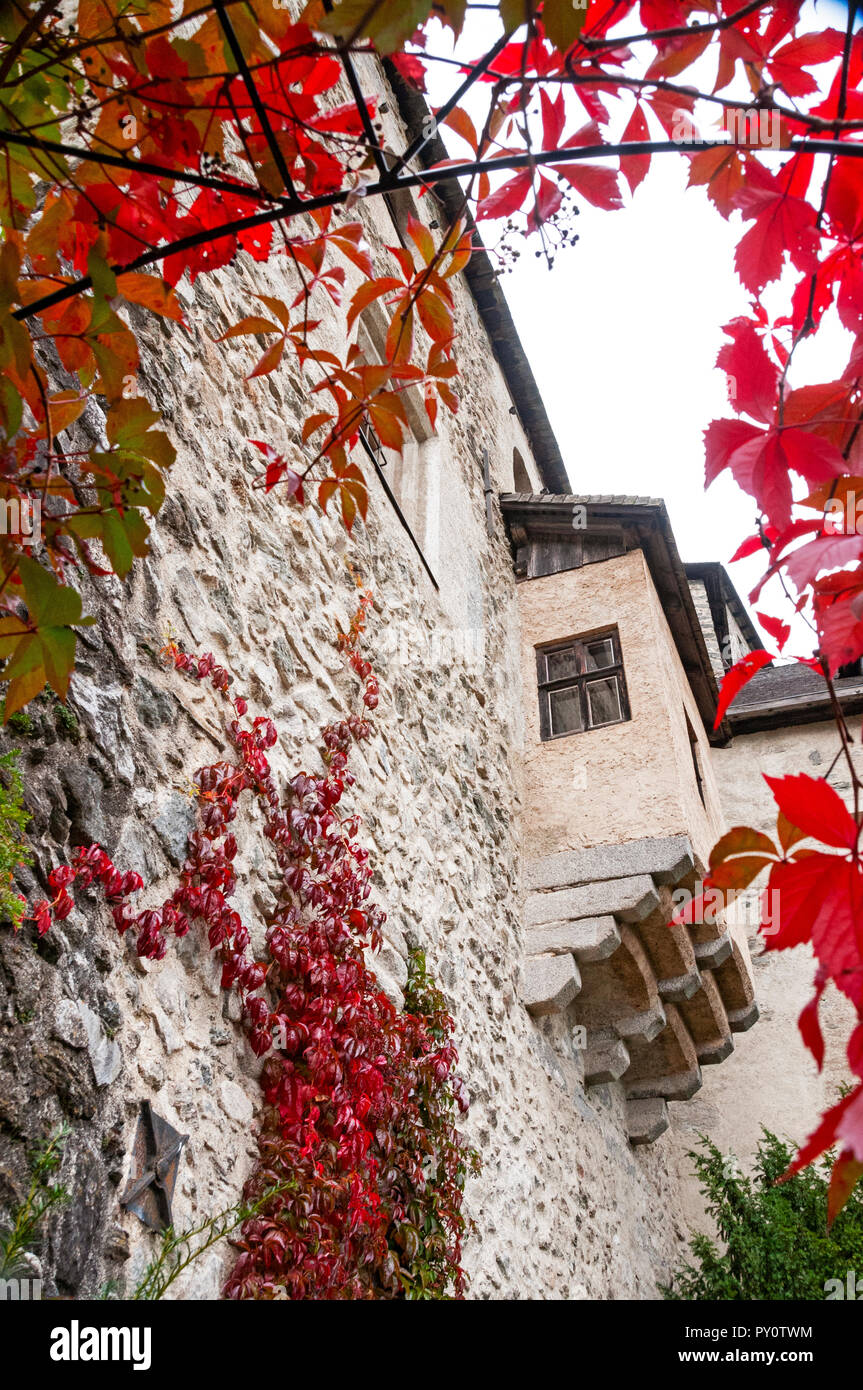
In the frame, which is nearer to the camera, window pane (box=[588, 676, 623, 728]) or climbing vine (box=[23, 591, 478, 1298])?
climbing vine (box=[23, 591, 478, 1298])

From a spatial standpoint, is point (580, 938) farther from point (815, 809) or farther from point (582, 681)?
point (815, 809)

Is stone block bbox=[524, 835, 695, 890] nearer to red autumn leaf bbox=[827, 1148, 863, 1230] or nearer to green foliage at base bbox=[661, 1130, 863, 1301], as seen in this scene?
green foliage at base bbox=[661, 1130, 863, 1301]

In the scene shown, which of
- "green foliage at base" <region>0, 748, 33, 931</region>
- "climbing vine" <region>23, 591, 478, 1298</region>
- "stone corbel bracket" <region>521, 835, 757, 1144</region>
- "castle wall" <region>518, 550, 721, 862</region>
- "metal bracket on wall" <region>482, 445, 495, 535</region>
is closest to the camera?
"green foliage at base" <region>0, 748, 33, 931</region>

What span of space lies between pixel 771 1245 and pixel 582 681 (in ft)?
12.2

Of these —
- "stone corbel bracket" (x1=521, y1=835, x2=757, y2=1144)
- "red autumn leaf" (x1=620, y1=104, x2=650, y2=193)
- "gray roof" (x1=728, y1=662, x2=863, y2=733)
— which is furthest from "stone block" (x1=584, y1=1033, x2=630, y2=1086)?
"gray roof" (x1=728, y1=662, x2=863, y2=733)

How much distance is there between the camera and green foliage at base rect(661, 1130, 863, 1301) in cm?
595

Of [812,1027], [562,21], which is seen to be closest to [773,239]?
[562,21]

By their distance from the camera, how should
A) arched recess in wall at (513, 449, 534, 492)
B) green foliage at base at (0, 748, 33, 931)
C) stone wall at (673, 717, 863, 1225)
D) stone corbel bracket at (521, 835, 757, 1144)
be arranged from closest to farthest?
green foliage at base at (0, 748, 33, 931)
stone corbel bracket at (521, 835, 757, 1144)
stone wall at (673, 717, 863, 1225)
arched recess in wall at (513, 449, 534, 492)

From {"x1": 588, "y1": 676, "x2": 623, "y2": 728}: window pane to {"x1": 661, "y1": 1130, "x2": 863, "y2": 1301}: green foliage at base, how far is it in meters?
2.81

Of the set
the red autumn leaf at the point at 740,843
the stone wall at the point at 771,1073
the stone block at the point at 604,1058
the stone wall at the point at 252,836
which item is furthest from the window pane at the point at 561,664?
the red autumn leaf at the point at 740,843

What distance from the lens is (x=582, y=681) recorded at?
6344 millimetres

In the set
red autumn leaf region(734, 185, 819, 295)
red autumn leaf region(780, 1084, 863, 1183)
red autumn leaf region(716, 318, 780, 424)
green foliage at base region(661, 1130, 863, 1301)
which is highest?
red autumn leaf region(734, 185, 819, 295)

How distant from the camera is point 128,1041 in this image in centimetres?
216

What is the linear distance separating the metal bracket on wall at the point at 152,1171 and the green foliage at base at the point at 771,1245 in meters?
4.81
